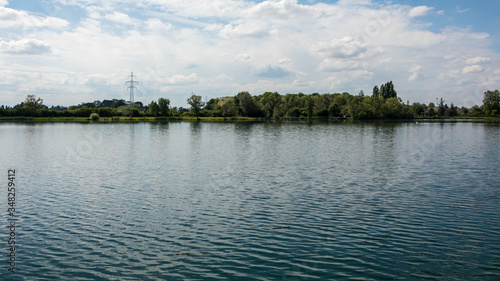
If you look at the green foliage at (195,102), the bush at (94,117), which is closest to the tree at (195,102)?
the green foliage at (195,102)

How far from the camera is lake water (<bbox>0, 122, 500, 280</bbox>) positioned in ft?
46.1

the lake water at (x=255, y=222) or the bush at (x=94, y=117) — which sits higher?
the bush at (x=94, y=117)

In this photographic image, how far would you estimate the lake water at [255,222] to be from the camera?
14.0m

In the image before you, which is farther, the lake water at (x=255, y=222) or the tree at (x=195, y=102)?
the tree at (x=195, y=102)

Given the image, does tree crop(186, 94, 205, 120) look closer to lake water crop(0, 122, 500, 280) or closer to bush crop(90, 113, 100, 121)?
bush crop(90, 113, 100, 121)

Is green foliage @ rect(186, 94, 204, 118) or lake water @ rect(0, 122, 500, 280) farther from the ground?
green foliage @ rect(186, 94, 204, 118)

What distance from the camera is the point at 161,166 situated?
3916 cm

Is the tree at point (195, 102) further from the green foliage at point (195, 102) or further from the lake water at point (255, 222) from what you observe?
the lake water at point (255, 222)

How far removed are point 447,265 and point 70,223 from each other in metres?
19.0

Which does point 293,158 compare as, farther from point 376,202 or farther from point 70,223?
point 70,223

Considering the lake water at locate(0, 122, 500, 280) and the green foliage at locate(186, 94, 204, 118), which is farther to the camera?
the green foliage at locate(186, 94, 204, 118)

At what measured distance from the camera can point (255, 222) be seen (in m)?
19.6

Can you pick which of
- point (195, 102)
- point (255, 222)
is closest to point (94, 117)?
point (195, 102)

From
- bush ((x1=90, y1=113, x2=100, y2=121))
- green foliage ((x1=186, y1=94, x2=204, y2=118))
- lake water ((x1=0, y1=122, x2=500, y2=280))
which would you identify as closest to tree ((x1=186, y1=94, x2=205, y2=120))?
green foliage ((x1=186, y1=94, x2=204, y2=118))
